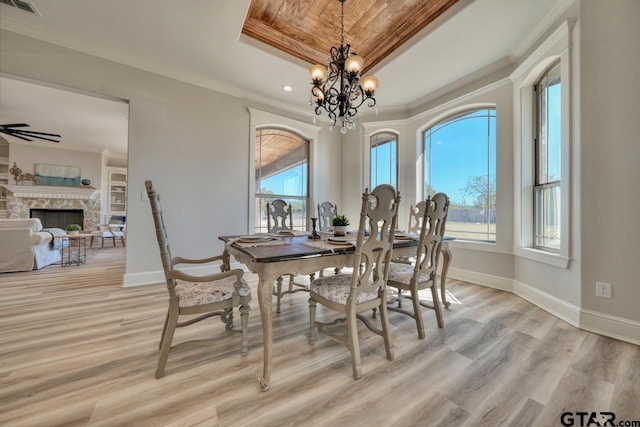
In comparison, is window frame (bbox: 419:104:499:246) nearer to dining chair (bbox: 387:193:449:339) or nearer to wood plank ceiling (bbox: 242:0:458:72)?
wood plank ceiling (bbox: 242:0:458:72)

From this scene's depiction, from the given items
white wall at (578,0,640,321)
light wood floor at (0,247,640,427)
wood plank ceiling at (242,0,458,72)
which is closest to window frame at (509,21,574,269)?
white wall at (578,0,640,321)

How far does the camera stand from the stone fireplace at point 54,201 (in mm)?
6355

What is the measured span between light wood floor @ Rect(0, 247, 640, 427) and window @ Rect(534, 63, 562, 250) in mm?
949

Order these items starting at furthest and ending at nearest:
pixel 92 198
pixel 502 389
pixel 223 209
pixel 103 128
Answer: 1. pixel 92 198
2. pixel 103 128
3. pixel 223 209
4. pixel 502 389

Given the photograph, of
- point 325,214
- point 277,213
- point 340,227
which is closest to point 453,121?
point 325,214

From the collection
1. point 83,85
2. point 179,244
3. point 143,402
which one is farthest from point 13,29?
point 143,402

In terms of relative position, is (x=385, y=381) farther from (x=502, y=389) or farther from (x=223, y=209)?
(x=223, y=209)

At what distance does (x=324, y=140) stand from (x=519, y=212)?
3380 millimetres

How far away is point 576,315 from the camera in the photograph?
6.89ft

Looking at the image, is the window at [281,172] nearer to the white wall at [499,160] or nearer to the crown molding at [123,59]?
the white wall at [499,160]

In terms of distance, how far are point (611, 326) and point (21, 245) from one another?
724 cm

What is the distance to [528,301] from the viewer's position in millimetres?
2689

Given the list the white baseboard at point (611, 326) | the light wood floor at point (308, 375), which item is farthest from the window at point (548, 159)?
the light wood floor at point (308, 375)

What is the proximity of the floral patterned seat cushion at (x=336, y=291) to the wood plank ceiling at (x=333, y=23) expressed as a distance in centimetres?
272
